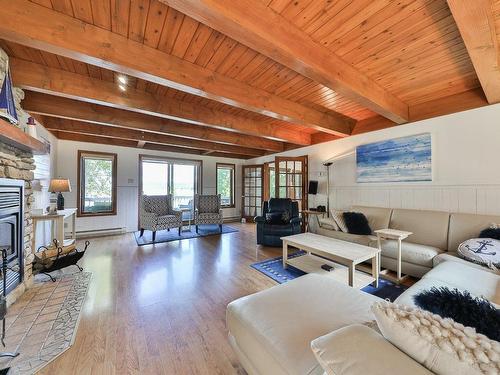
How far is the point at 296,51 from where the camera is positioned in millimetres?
1624

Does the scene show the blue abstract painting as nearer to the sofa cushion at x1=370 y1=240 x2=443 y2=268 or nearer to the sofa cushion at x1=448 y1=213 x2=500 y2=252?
the sofa cushion at x1=448 y1=213 x2=500 y2=252

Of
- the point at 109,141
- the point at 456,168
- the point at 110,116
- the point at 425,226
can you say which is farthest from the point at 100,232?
the point at 456,168

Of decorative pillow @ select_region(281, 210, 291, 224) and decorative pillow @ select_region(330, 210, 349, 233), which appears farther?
decorative pillow @ select_region(281, 210, 291, 224)

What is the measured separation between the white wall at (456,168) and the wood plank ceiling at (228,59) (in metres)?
0.19

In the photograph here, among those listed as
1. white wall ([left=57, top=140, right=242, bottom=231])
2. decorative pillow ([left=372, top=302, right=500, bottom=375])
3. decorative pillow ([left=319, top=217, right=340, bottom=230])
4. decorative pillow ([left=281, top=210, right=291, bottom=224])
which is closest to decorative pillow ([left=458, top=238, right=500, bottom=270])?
decorative pillow ([left=319, top=217, right=340, bottom=230])

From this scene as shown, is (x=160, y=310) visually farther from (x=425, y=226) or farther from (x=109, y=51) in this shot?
(x=425, y=226)

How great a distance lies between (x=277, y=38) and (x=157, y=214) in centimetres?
460

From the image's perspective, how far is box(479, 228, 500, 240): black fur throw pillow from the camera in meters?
2.13

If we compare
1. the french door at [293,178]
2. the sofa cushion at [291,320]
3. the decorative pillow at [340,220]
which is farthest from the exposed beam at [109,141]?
the sofa cushion at [291,320]

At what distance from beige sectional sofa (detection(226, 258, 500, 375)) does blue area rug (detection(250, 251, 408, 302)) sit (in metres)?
0.69

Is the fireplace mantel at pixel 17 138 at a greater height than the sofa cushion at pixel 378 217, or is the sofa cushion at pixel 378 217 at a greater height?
the fireplace mantel at pixel 17 138

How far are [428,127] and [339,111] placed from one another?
1.27m

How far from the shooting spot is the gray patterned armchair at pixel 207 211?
532 cm

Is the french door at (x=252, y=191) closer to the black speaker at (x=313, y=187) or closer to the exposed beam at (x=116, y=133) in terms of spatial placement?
the exposed beam at (x=116, y=133)
